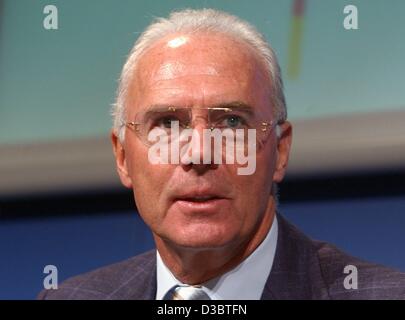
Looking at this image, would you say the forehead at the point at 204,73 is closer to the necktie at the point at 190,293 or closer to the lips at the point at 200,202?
the lips at the point at 200,202

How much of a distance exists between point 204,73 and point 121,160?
26 cm

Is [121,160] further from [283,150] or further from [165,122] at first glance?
[283,150]

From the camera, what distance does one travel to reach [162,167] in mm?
1471

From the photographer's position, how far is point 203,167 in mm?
1456

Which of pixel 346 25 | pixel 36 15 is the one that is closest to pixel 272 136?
pixel 346 25

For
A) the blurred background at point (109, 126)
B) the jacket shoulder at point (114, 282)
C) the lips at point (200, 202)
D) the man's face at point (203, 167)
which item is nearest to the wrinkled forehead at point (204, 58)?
the man's face at point (203, 167)

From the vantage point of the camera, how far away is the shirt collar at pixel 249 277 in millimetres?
1521

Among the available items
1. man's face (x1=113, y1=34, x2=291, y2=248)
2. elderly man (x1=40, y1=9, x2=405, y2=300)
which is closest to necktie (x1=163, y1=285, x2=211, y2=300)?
elderly man (x1=40, y1=9, x2=405, y2=300)

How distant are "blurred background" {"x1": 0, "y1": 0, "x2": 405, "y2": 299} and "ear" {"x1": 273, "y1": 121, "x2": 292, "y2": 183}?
25mm

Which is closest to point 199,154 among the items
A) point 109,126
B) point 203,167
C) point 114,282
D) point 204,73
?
point 203,167

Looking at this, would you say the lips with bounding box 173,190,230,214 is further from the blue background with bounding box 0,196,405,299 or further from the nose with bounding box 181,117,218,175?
the blue background with bounding box 0,196,405,299

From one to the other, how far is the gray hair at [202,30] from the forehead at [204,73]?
0.02m

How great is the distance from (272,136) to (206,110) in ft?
0.47

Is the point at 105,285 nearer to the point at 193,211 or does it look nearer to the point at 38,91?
the point at 193,211
